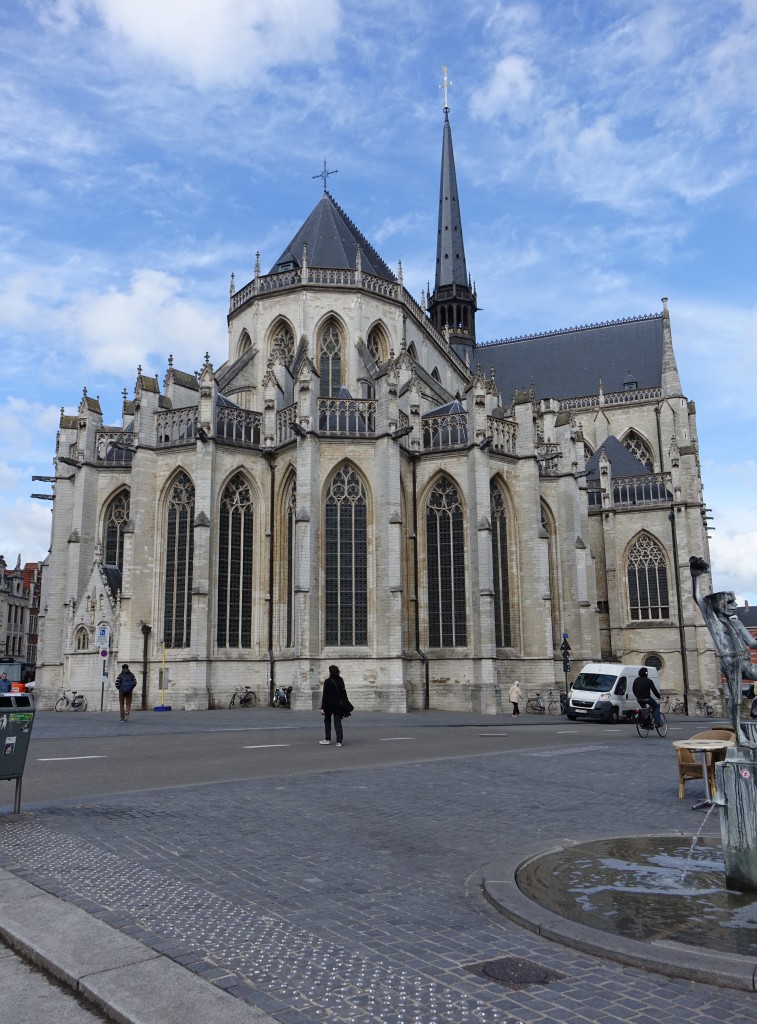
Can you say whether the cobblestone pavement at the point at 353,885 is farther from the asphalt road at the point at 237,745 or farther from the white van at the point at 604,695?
the white van at the point at 604,695

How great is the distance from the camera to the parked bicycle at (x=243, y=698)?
29.1 metres

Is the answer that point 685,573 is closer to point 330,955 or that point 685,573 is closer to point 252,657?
point 252,657

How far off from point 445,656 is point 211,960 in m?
26.6

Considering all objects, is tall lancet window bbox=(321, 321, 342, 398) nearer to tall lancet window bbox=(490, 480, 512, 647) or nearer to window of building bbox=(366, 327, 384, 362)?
window of building bbox=(366, 327, 384, 362)

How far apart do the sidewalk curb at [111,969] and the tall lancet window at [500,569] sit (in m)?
27.5

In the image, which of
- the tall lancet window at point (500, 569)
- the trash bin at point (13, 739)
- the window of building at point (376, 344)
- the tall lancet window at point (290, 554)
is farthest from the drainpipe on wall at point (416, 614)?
the trash bin at point (13, 739)

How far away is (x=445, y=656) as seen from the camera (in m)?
30.1

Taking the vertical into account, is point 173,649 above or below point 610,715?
above

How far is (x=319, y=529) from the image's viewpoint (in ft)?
95.9

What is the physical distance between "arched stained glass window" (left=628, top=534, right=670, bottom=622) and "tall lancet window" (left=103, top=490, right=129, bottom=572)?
24.4 metres

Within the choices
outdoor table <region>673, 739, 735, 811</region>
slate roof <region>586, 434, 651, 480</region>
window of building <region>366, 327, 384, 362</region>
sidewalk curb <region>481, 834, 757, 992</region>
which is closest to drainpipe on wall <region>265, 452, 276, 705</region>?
window of building <region>366, 327, 384, 362</region>

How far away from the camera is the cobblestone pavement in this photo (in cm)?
344

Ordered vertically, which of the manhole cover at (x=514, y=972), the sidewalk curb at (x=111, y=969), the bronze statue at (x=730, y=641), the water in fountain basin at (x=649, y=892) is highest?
the bronze statue at (x=730, y=641)

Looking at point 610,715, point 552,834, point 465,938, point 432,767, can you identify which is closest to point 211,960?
point 465,938
